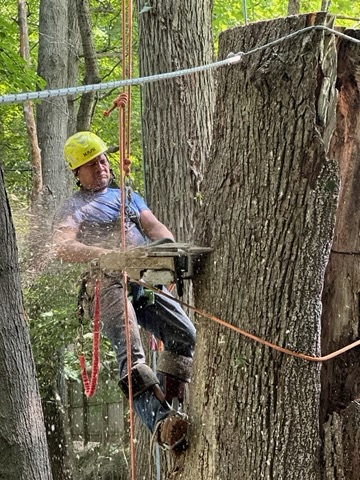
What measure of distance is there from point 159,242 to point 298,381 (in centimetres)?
97

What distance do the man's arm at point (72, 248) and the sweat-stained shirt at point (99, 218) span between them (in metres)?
0.05

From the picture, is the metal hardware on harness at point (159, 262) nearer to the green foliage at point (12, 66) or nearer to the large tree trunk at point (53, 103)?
the green foliage at point (12, 66)

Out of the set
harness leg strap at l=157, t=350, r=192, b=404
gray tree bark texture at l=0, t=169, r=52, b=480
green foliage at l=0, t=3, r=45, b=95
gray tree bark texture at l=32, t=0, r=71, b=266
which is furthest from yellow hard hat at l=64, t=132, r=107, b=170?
gray tree bark texture at l=32, t=0, r=71, b=266

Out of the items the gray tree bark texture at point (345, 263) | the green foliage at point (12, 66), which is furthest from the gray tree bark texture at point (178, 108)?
the green foliage at point (12, 66)

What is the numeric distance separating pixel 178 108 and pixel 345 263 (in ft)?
7.89

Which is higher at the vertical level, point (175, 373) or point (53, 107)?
point (53, 107)

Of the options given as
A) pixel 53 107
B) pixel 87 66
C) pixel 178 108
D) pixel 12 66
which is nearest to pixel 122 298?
pixel 178 108

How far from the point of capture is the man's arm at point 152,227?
4158 millimetres

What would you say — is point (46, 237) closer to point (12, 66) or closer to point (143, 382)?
point (12, 66)

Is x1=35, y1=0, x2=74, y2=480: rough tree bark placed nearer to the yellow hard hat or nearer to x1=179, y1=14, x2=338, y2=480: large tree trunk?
the yellow hard hat

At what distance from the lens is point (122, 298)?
364 cm

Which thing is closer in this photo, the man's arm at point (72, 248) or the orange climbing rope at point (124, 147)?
the orange climbing rope at point (124, 147)

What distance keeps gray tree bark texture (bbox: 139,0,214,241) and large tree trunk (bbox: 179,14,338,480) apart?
215cm

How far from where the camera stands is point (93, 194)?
13.8ft
